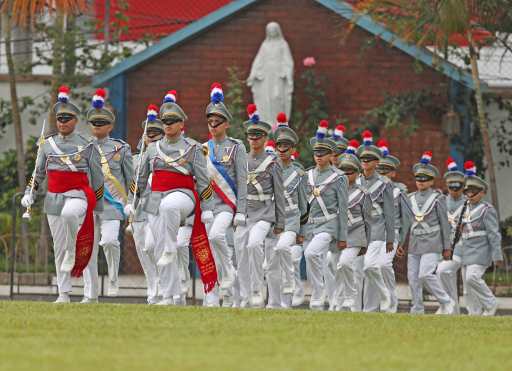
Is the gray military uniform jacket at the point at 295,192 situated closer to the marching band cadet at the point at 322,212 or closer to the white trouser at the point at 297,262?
the marching band cadet at the point at 322,212

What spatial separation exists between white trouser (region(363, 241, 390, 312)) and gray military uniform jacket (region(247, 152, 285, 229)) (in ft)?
8.57

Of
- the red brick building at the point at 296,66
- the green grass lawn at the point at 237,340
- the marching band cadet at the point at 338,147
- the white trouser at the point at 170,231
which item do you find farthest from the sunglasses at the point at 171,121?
the red brick building at the point at 296,66

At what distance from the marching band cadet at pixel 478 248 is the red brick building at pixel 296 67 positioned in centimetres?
702

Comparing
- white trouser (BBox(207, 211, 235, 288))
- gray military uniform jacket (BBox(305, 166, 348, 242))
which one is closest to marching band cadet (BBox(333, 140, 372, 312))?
gray military uniform jacket (BBox(305, 166, 348, 242))

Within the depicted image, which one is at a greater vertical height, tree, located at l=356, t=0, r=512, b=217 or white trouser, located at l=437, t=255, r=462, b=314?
tree, located at l=356, t=0, r=512, b=217

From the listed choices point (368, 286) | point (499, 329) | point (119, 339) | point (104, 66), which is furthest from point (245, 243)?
point (104, 66)

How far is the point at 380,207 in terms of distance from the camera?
2370 centimetres

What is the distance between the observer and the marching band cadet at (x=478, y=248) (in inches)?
944

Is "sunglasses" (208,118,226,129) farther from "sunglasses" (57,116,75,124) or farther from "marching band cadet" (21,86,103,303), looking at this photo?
"sunglasses" (57,116,75,124)

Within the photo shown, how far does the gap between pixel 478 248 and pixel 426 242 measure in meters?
0.68

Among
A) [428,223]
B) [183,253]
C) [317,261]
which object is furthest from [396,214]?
[183,253]

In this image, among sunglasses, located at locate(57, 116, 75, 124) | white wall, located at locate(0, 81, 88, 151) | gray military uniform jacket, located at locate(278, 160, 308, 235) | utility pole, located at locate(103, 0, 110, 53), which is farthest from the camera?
white wall, located at locate(0, 81, 88, 151)

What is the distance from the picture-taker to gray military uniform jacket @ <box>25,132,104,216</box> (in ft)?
64.1

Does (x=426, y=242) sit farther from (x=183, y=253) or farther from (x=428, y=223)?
(x=183, y=253)
